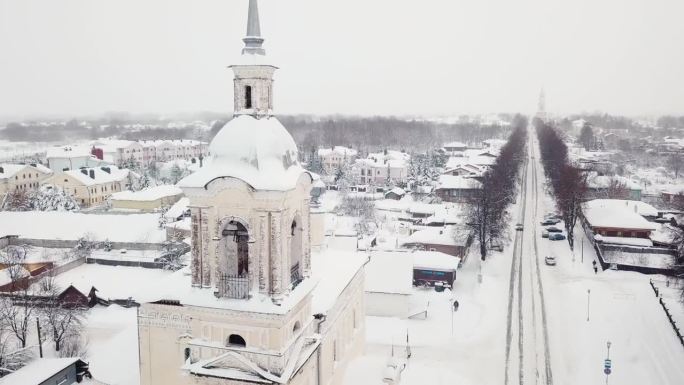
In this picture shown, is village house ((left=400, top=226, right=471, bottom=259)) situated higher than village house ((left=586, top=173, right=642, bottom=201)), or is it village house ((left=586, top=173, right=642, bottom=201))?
village house ((left=586, top=173, right=642, bottom=201))

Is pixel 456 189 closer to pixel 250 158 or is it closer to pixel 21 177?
pixel 250 158

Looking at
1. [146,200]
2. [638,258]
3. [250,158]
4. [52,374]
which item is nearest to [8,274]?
[52,374]

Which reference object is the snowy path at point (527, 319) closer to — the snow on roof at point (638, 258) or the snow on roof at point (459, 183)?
the snow on roof at point (638, 258)

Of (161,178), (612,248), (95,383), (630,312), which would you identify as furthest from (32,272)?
(161,178)

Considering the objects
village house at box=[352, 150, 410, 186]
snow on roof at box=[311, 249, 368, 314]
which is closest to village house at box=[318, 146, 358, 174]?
village house at box=[352, 150, 410, 186]

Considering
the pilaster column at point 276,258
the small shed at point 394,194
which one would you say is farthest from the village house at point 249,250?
the small shed at point 394,194

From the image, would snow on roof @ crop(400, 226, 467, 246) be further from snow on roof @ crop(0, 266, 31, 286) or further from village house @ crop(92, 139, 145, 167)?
village house @ crop(92, 139, 145, 167)
